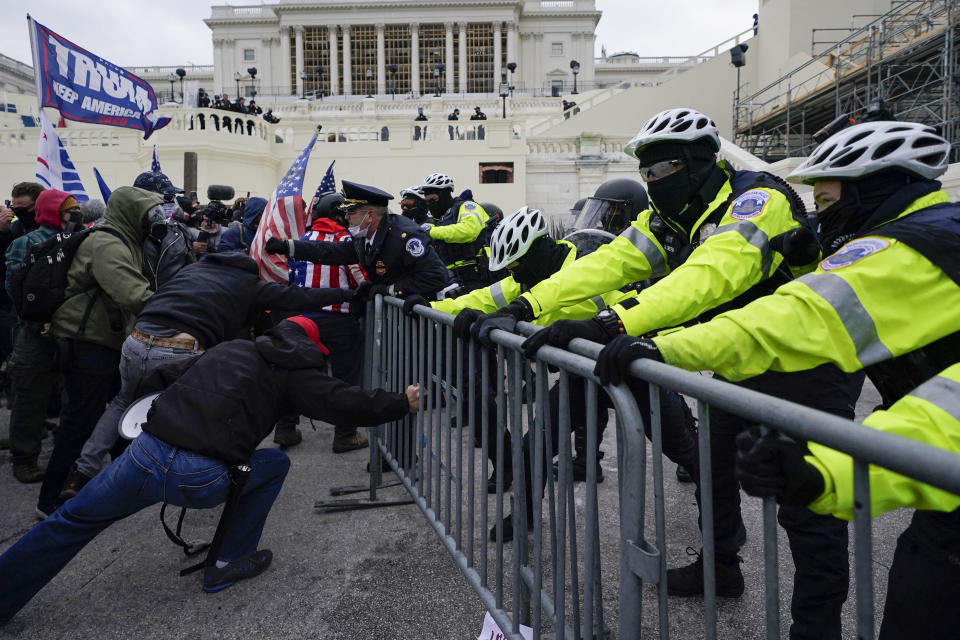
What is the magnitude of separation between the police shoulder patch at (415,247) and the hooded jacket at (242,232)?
245 cm

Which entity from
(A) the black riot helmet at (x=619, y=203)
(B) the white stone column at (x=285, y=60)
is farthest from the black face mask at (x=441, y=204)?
(B) the white stone column at (x=285, y=60)

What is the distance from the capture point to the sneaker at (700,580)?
114 inches

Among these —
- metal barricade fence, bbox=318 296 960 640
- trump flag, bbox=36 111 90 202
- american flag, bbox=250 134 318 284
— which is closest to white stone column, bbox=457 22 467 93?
trump flag, bbox=36 111 90 202

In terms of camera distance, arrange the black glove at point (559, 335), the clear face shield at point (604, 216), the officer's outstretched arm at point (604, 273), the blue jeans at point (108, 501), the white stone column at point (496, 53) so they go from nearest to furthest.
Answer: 1. the black glove at point (559, 335)
2. the blue jeans at point (108, 501)
3. the officer's outstretched arm at point (604, 273)
4. the clear face shield at point (604, 216)
5. the white stone column at point (496, 53)

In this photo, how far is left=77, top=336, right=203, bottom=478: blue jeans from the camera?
3.58 meters

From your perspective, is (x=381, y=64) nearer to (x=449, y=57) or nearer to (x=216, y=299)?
(x=449, y=57)

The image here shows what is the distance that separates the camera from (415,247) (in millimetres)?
4902

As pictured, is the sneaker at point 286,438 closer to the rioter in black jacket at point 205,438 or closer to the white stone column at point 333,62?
the rioter in black jacket at point 205,438

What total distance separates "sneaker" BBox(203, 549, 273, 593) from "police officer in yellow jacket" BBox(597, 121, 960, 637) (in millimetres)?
2341

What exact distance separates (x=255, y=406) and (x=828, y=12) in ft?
105

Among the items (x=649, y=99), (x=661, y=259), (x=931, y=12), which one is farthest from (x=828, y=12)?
(x=661, y=259)

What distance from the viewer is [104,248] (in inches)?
158

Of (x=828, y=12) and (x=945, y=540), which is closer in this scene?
(x=945, y=540)

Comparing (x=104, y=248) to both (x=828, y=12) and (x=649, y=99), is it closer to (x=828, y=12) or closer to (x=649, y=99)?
(x=649, y=99)
